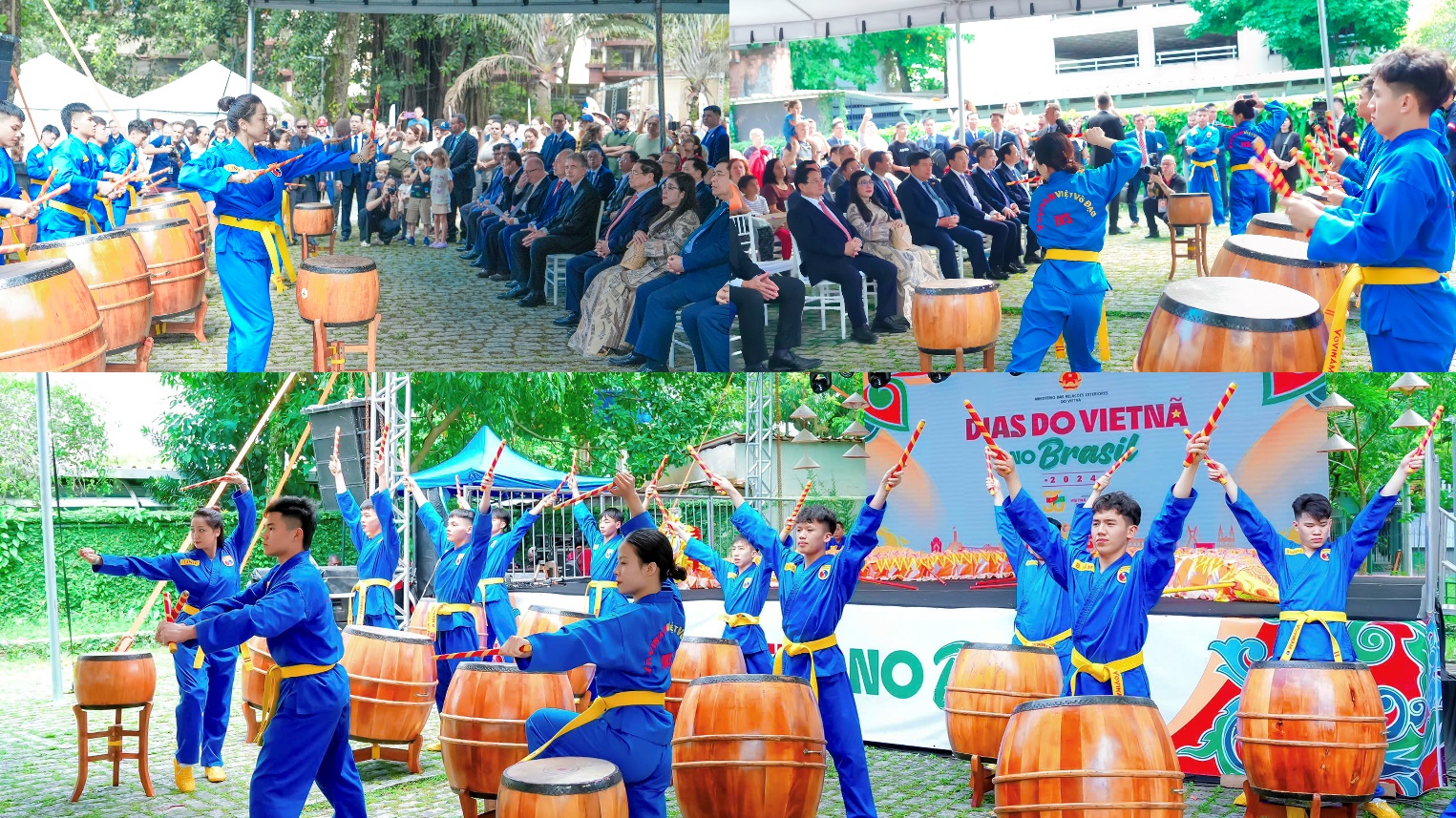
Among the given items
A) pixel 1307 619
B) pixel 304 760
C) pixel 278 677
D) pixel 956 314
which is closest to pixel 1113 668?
pixel 1307 619

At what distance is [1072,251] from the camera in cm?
548

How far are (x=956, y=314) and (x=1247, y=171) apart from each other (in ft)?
4.39

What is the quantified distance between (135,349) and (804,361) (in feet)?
10.4

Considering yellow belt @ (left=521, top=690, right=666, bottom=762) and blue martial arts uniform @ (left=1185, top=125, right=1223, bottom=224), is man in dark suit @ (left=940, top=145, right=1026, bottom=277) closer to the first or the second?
blue martial arts uniform @ (left=1185, top=125, right=1223, bottom=224)

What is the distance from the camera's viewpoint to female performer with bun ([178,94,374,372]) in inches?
234

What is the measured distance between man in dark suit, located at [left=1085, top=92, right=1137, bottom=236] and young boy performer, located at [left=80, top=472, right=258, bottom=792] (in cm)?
462

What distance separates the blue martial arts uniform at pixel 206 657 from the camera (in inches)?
269

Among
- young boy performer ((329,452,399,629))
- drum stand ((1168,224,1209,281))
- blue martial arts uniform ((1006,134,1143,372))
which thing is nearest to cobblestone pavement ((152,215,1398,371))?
blue martial arts uniform ((1006,134,1143,372))

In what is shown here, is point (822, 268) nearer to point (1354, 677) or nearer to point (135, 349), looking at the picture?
point (1354, 677)

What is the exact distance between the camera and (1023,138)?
548cm

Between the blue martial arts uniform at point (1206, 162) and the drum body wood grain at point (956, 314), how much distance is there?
0.95 meters

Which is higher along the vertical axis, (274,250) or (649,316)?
(274,250)

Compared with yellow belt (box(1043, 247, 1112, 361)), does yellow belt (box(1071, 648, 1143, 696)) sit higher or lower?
lower

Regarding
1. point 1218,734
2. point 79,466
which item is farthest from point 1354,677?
point 79,466
